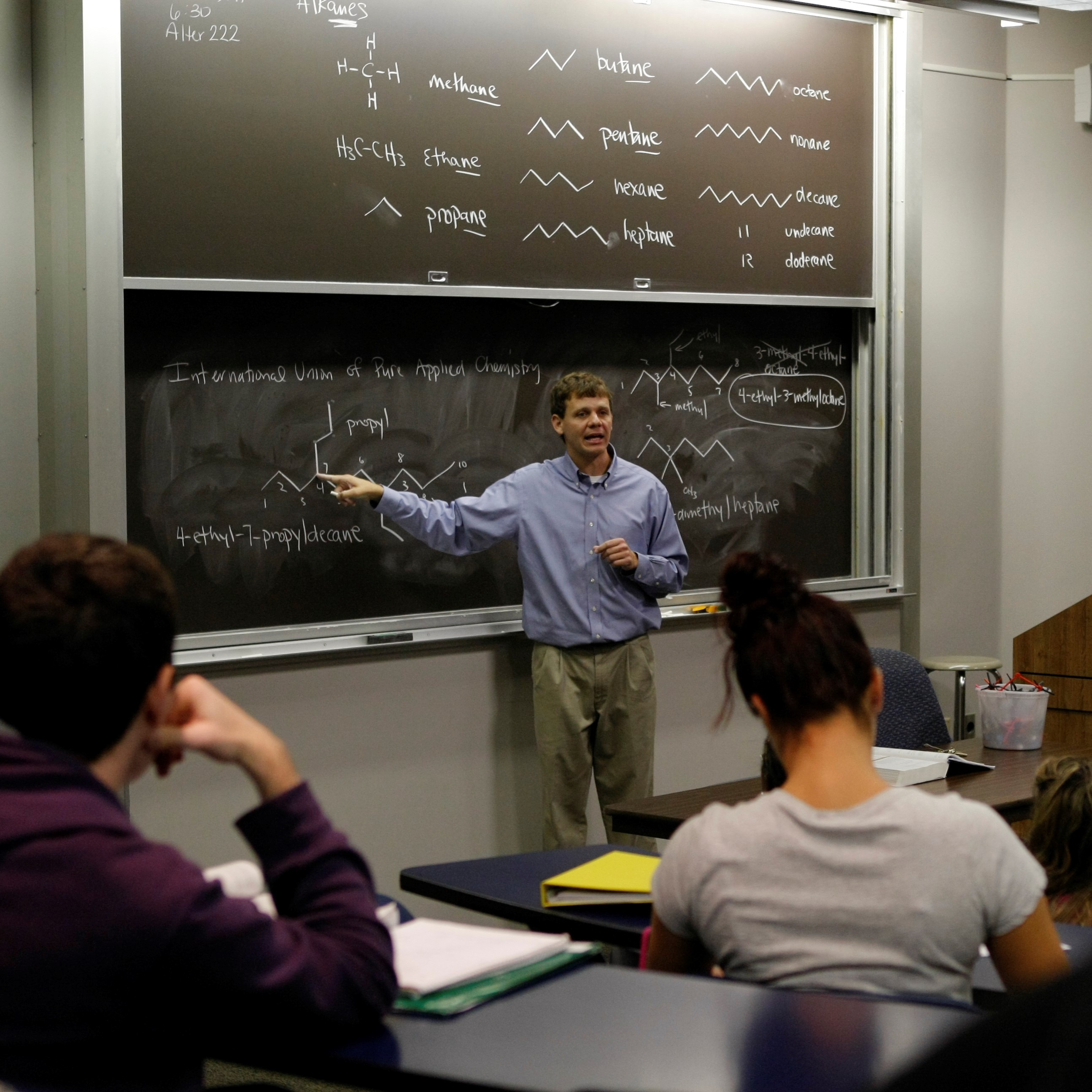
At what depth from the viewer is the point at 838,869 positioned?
63.2 inches

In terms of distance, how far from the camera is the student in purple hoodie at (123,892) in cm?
125

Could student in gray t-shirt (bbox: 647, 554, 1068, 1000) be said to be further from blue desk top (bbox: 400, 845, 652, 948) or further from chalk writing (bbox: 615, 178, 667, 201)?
chalk writing (bbox: 615, 178, 667, 201)

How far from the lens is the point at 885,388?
5.29m

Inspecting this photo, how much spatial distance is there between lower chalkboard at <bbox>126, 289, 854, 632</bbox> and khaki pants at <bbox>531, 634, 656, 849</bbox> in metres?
0.34

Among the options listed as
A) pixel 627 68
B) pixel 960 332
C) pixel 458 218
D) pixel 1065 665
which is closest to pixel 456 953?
pixel 458 218

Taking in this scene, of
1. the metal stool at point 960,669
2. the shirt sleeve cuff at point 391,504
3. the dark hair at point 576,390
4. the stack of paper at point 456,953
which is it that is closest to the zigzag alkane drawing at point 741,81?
the dark hair at point 576,390

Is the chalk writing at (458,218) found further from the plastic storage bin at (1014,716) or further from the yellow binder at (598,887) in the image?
the yellow binder at (598,887)

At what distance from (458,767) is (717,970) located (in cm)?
270

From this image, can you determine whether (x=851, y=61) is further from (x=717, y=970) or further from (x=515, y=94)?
(x=717, y=970)

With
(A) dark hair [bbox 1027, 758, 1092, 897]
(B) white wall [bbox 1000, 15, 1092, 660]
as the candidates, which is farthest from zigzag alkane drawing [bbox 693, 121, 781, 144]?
(A) dark hair [bbox 1027, 758, 1092, 897]

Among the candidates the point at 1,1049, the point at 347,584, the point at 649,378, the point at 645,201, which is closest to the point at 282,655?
the point at 347,584

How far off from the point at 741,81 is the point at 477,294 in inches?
53.3

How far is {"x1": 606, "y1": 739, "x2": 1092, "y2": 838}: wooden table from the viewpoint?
2947 millimetres

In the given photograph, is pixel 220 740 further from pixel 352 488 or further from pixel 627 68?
pixel 627 68
